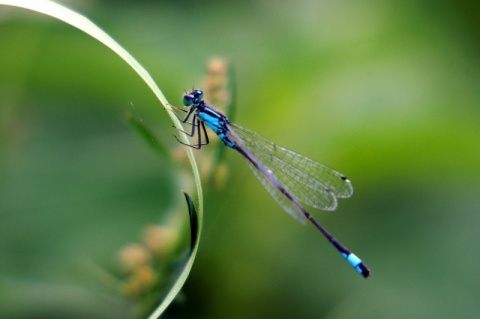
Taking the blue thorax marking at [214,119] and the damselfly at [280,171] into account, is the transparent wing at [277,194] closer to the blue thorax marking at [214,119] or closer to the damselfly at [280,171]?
the damselfly at [280,171]

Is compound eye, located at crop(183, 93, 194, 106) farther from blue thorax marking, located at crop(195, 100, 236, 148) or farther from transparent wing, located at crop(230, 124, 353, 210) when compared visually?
transparent wing, located at crop(230, 124, 353, 210)

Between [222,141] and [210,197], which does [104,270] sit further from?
[222,141]

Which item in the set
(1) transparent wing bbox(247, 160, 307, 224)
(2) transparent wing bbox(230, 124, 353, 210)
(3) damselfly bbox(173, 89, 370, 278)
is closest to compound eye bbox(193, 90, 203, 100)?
(3) damselfly bbox(173, 89, 370, 278)

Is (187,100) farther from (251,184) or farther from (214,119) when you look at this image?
(251,184)

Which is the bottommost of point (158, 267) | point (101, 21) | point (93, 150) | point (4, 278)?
point (158, 267)

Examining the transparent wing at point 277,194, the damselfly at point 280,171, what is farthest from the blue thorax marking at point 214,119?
the transparent wing at point 277,194

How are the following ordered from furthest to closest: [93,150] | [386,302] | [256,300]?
[93,150] < [386,302] < [256,300]

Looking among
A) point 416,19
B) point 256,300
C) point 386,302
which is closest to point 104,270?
point 256,300

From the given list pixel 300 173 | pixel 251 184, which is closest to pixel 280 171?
pixel 300 173
